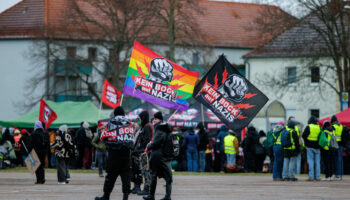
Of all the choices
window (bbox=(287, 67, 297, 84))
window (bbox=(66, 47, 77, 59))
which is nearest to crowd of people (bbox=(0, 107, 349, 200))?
window (bbox=(287, 67, 297, 84))

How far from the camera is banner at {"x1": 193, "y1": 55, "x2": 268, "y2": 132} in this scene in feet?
64.1

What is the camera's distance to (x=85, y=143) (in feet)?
107

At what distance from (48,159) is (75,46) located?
22658 millimetres

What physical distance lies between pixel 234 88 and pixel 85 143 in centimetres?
1409

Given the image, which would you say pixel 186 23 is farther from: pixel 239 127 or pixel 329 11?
pixel 239 127

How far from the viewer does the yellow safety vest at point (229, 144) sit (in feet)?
96.4

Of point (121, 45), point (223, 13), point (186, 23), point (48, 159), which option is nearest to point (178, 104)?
point (48, 159)

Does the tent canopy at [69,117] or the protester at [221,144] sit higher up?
the tent canopy at [69,117]

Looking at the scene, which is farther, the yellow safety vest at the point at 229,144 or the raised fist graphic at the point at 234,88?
the yellow safety vest at the point at 229,144

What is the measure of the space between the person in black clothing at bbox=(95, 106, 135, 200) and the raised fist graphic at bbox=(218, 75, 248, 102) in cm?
524

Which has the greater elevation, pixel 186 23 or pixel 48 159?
pixel 186 23

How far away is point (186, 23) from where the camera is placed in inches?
1911

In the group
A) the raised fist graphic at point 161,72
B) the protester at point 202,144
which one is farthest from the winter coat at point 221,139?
the raised fist graphic at point 161,72

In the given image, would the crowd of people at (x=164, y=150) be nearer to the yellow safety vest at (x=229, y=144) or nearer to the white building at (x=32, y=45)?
the yellow safety vest at (x=229, y=144)
